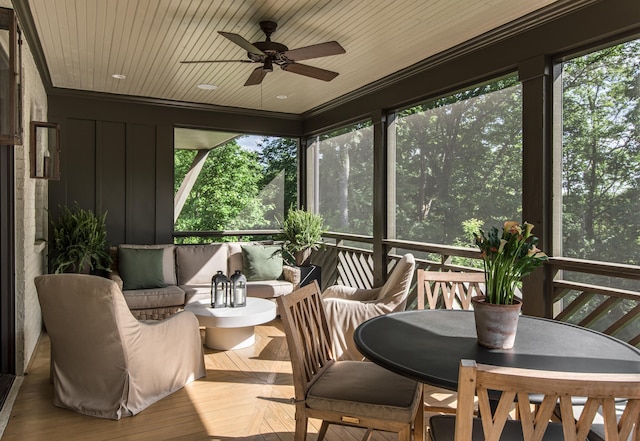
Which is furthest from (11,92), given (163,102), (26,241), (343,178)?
(343,178)

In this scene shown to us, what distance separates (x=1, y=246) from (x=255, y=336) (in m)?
2.50

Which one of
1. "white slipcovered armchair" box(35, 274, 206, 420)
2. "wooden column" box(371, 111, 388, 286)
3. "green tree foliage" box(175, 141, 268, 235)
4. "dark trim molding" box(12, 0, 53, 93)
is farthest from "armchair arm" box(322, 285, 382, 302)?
"dark trim molding" box(12, 0, 53, 93)

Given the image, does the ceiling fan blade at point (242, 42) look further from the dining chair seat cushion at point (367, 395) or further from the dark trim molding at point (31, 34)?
the dining chair seat cushion at point (367, 395)

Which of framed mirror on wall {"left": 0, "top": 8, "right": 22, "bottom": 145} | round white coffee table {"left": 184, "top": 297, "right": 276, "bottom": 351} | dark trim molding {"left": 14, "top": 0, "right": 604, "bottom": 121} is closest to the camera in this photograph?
framed mirror on wall {"left": 0, "top": 8, "right": 22, "bottom": 145}

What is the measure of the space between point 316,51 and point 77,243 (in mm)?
3560

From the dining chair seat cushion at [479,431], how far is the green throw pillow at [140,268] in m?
4.18

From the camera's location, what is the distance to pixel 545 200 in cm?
341

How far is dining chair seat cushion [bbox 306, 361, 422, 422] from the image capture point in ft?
6.52

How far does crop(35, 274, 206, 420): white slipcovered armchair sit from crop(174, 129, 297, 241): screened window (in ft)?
11.4

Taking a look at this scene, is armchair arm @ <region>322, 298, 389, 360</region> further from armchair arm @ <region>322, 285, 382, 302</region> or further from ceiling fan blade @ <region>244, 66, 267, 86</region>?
ceiling fan blade @ <region>244, 66, 267, 86</region>

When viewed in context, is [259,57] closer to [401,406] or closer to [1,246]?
[1,246]

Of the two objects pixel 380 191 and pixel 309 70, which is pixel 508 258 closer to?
pixel 309 70

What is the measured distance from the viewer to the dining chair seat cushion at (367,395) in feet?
6.52

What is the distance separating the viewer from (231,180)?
6.74 metres
